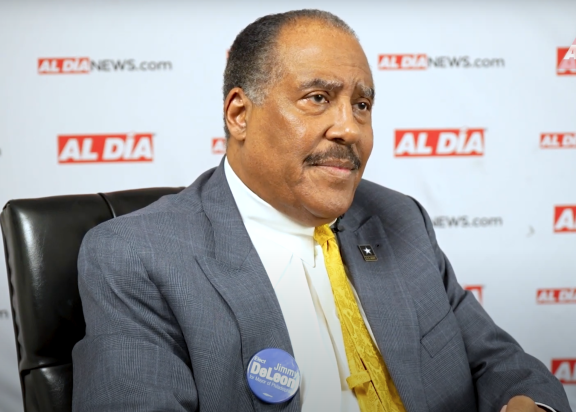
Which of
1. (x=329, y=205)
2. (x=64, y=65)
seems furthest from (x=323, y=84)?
(x=64, y=65)

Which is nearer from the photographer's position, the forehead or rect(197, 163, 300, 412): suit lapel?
rect(197, 163, 300, 412): suit lapel

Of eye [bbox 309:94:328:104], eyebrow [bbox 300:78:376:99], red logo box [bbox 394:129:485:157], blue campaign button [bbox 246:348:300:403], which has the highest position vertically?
eyebrow [bbox 300:78:376:99]

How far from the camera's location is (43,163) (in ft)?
9.14

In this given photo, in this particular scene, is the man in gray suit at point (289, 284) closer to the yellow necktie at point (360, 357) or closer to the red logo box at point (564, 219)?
the yellow necktie at point (360, 357)

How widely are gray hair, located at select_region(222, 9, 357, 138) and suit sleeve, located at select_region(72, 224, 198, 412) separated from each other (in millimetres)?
550

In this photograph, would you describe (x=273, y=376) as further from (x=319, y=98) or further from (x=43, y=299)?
(x=319, y=98)

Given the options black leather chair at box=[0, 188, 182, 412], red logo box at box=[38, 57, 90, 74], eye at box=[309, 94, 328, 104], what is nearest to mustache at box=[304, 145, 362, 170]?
eye at box=[309, 94, 328, 104]

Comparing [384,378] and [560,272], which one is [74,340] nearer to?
[384,378]

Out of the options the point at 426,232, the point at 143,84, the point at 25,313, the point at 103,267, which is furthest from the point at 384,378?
A: the point at 143,84

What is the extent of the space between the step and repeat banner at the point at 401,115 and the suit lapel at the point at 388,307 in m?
1.09

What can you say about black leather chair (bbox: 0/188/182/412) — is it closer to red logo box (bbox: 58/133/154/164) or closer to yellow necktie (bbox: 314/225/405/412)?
yellow necktie (bbox: 314/225/405/412)

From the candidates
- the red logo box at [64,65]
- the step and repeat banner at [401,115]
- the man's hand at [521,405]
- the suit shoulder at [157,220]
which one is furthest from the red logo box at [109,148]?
the man's hand at [521,405]

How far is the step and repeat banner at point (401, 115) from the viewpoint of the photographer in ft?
9.09

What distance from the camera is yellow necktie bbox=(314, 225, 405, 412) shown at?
1.63 meters
